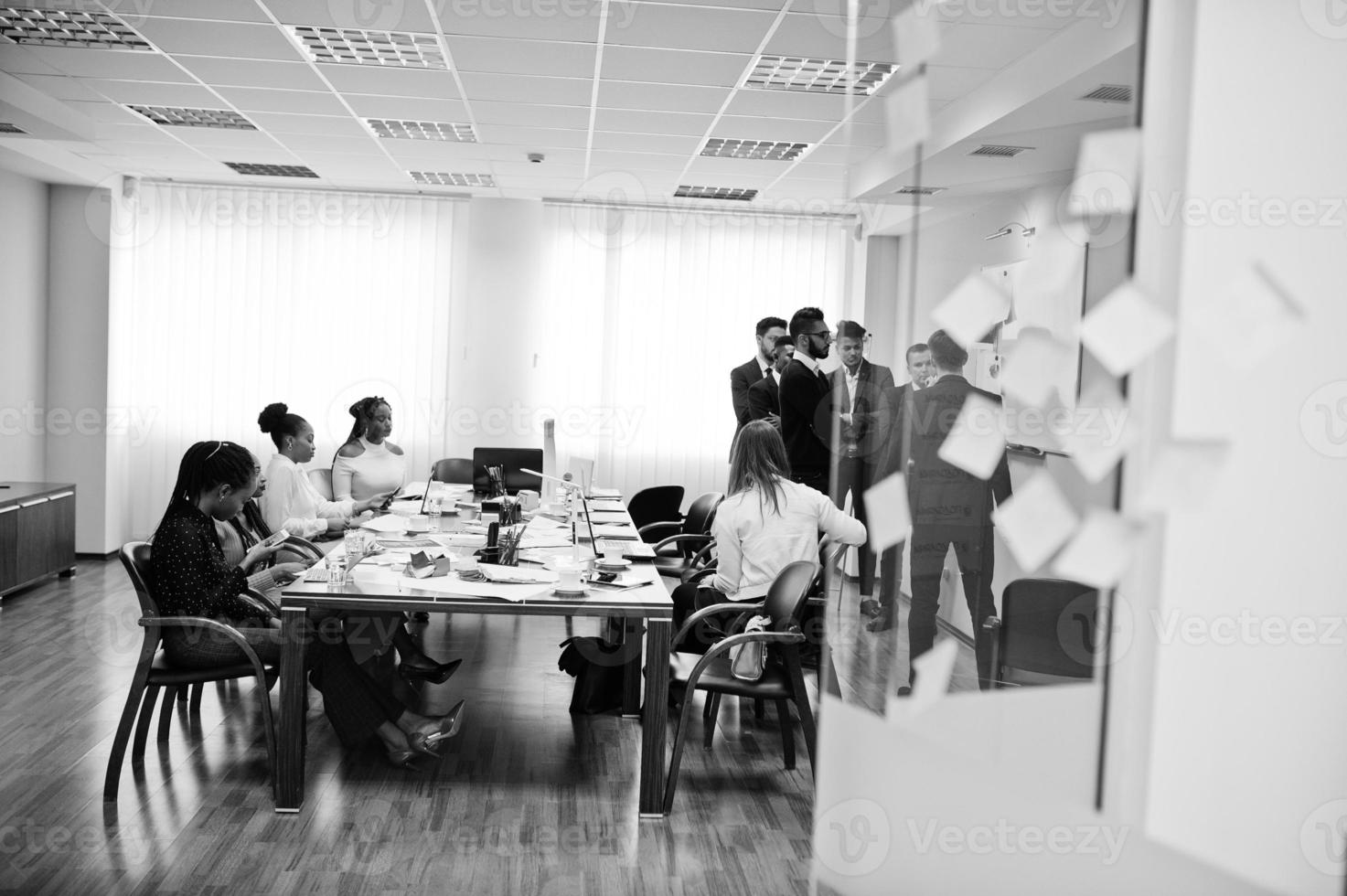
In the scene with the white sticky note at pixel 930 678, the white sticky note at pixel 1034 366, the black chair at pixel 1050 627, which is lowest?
the white sticky note at pixel 930 678

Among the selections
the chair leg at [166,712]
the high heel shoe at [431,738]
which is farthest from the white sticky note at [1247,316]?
the chair leg at [166,712]

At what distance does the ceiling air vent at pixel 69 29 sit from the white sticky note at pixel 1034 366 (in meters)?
4.04

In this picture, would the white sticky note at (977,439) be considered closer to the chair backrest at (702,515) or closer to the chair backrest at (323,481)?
the chair backrest at (702,515)

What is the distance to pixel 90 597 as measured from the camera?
598 cm

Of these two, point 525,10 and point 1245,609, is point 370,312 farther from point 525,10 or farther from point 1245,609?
point 1245,609

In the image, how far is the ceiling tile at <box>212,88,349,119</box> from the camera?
4.91 meters

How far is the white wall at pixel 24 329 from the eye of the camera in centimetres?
647

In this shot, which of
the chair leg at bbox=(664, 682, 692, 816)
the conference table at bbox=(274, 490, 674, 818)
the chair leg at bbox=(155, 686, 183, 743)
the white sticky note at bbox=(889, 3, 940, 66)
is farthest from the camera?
the chair leg at bbox=(155, 686, 183, 743)

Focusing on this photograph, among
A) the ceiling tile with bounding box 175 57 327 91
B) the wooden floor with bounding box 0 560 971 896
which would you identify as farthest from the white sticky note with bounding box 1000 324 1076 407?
the ceiling tile with bounding box 175 57 327 91

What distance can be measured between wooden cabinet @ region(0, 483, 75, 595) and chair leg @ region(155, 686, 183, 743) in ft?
8.92

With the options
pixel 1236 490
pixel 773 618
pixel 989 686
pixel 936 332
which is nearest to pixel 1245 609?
pixel 1236 490

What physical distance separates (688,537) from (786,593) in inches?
72.2

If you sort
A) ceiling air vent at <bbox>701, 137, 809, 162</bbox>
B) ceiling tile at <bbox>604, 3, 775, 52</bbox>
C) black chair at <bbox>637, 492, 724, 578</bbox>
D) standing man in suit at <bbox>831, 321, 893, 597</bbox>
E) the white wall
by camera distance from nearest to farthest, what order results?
standing man in suit at <bbox>831, 321, 893, 597</bbox> < ceiling tile at <bbox>604, 3, 775, 52</bbox> < black chair at <bbox>637, 492, 724, 578</bbox> < ceiling air vent at <bbox>701, 137, 809, 162</bbox> < the white wall

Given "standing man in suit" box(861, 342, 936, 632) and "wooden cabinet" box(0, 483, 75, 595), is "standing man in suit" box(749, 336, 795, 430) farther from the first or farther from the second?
"standing man in suit" box(861, 342, 936, 632)
